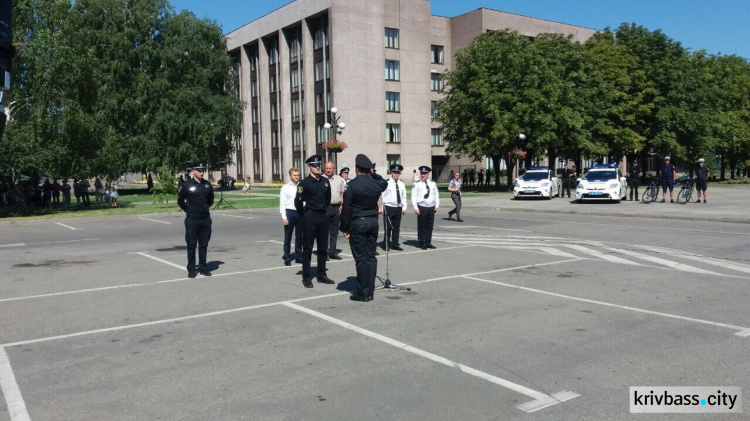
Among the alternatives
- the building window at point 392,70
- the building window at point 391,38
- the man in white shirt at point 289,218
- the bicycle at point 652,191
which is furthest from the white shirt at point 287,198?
the building window at point 391,38

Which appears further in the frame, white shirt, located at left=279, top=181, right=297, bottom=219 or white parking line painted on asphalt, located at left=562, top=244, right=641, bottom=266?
white shirt, located at left=279, top=181, right=297, bottom=219

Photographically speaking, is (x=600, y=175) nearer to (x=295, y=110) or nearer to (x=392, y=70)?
(x=392, y=70)

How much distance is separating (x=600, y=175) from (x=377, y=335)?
2553 centimetres

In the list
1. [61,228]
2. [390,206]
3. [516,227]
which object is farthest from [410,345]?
[61,228]

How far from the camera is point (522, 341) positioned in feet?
20.0

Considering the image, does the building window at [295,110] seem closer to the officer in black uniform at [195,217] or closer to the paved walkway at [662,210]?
the paved walkway at [662,210]

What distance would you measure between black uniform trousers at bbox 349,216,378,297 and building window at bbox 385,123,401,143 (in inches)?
2142

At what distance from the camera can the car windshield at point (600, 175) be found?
2905cm

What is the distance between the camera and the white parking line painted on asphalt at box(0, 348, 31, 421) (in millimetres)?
4371

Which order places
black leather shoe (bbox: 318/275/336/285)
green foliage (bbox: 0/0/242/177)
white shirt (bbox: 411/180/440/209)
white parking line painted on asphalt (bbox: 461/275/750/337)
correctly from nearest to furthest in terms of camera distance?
white parking line painted on asphalt (bbox: 461/275/750/337) → black leather shoe (bbox: 318/275/336/285) → white shirt (bbox: 411/180/440/209) → green foliage (bbox: 0/0/242/177)

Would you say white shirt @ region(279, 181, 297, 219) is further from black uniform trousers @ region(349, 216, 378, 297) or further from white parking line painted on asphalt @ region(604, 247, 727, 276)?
white parking line painted on asphalt @ region(604, 247, 727, 276)

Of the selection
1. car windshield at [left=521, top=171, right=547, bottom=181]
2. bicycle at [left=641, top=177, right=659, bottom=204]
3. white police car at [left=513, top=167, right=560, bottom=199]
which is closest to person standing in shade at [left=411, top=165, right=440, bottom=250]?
bicycle at [left=641, top=177, right=659, bottom=204]

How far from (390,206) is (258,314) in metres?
6.53

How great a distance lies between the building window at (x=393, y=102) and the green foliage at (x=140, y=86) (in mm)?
15603
